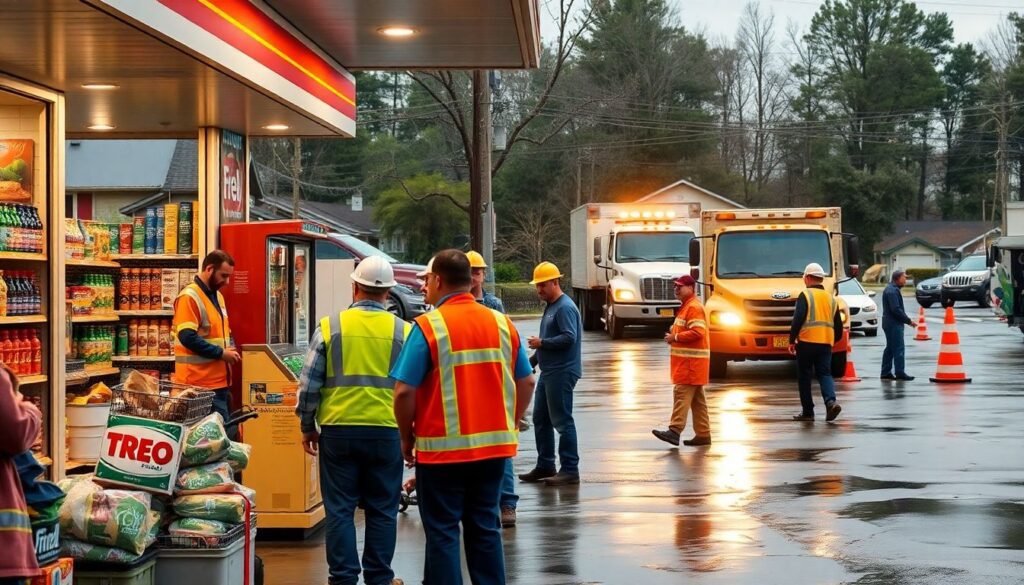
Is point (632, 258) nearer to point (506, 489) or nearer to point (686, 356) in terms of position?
point (686, 356)

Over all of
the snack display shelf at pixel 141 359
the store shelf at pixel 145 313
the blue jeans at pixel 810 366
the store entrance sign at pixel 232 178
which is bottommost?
the blue jeans at pixel 810 366

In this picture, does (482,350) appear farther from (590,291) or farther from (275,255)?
(590,291)

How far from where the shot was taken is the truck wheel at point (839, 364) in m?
21.7

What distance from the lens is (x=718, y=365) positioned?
2312 centimetres

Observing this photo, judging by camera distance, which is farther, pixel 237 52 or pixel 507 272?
pixel 507 272

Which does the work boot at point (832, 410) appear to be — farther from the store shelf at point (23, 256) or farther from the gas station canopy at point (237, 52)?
the store shelf at point (23, 256)

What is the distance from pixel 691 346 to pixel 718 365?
29.5 feet

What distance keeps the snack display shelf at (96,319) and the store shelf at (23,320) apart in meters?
1.51

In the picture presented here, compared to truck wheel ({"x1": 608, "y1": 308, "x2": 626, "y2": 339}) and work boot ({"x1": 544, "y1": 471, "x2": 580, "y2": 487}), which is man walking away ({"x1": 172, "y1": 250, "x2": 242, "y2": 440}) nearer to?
work boot ({"x1": 544, "y1": 471, "x2": 580, "y2": 487})

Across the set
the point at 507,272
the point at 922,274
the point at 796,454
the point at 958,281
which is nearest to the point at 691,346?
the point at 796,454

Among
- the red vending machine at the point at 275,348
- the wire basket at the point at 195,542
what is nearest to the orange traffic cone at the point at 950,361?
the red vending machine at the point at 275,348

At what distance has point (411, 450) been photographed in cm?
700

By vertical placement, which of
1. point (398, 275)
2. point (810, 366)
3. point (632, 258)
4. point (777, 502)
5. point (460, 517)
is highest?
point (632, 258)

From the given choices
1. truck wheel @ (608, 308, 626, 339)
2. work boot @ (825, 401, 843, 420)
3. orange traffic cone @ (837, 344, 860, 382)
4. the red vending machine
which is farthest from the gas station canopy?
truck wheel @ (608, 308, 626, 339)
